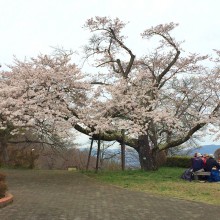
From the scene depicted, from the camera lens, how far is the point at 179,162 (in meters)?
26.8

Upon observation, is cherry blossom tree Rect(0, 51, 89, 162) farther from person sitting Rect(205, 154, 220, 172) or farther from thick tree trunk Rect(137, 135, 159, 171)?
person sitting Rect(205, 154, 220, 172)

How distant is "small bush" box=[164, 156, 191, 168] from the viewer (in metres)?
26.3

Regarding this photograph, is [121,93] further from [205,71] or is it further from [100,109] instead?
[205,71]

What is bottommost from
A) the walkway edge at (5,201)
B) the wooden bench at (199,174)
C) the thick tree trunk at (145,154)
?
the walkway edge at (5,201)

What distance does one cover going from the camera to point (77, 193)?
1271 centimetres

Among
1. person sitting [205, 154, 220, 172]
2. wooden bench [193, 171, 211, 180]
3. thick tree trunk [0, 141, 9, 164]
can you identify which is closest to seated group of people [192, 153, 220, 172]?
person sitting [205, 154, 220, 172]

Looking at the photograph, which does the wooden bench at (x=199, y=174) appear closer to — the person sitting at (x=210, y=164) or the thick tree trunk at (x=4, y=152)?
the person sitting at (x=210, y=164)

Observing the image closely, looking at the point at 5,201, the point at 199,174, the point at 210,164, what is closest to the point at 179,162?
the point at 199,174

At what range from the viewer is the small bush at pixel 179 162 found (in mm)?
26266

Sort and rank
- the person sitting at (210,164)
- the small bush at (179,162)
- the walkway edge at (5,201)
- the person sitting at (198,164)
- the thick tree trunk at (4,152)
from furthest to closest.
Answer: the thick tree trunk at (4,152) → the small bush at (179,162) → the person sitting at (198,164) → the person sitting at (210,164) → the walkway edge at (5,201)

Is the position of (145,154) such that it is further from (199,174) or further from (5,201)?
(5,201)

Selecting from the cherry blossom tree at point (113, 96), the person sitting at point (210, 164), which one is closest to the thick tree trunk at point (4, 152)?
the cherry blossom tree at point (113, 96)

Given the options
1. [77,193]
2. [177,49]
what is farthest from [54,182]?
[177,49]

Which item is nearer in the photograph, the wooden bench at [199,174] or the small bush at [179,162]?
the wooden bench at [199,174]
